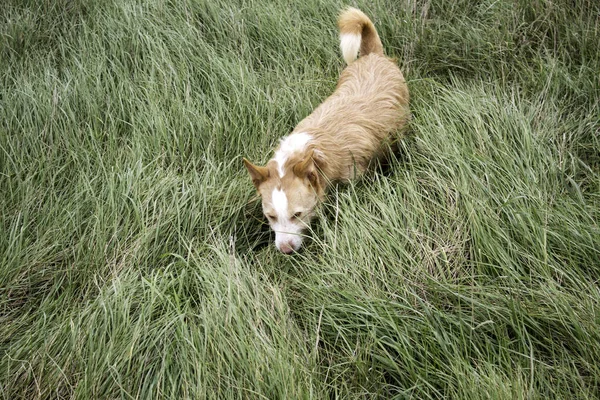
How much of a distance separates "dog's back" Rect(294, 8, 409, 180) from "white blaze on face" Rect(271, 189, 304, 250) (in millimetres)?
397

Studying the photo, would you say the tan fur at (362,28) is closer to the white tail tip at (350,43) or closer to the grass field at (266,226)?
the white tail tip at (350,43)

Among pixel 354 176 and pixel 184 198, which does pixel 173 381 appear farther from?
pixel 354 176

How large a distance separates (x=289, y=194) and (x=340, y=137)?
2.12 ft

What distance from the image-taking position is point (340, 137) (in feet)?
11.5

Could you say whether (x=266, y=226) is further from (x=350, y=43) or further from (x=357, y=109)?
(x=350, y=43)

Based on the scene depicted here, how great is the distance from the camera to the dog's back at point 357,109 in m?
3.45

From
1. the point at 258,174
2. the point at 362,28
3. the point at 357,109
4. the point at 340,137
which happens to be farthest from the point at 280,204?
the point at 362,28

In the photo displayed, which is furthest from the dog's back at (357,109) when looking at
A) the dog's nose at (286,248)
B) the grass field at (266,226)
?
the dog's nose at (286,248)

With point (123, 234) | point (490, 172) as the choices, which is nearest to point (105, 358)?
point (123, 234)

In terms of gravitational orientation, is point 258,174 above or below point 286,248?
above

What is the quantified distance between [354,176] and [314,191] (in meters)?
0.39

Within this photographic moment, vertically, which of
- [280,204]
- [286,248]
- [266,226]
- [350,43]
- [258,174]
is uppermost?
[350,43]

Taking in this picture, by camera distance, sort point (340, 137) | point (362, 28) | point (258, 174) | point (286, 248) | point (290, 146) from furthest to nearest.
→ point (362, 28) < point (340, 137) < point (290, 146) < point (258, 174) < point (286, 248)

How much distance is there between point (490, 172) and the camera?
119 inches
